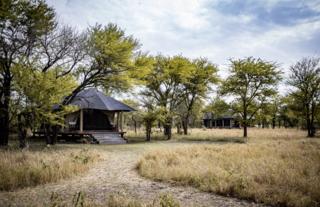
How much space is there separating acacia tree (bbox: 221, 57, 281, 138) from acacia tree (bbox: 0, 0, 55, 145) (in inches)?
949

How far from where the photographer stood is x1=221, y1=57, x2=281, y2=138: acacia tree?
37.4m

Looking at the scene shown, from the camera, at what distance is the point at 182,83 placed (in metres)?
40.2

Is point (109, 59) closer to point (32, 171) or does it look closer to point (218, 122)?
point (32, 171)

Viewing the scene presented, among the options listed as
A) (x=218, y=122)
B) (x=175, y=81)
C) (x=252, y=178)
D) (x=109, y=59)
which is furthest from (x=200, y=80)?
(x=218, y=122)

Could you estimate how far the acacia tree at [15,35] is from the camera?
66.1 feet

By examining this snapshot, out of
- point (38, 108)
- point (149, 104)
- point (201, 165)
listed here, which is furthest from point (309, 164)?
point (149, 104)

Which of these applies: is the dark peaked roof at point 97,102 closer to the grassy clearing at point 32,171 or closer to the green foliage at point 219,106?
the green foliage at point 219,106

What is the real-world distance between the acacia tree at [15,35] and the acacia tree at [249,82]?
2411cm

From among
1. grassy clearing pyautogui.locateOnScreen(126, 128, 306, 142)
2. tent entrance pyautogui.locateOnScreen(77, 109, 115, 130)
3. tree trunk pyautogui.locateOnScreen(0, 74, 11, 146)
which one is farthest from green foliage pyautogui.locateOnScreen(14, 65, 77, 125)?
grassy clearing pyautogui.locateOnScreen(126, 128, 306, 142)

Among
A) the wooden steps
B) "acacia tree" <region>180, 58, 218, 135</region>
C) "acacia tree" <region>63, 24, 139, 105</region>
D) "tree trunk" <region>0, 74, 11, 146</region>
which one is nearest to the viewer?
"tree trunk" <region>0, 74, 11, 146</region>

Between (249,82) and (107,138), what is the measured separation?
762 inches

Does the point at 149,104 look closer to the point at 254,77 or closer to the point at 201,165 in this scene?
the point at 254,77

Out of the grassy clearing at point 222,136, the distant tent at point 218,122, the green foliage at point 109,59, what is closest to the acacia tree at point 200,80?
the grassy clearing at point 222,136

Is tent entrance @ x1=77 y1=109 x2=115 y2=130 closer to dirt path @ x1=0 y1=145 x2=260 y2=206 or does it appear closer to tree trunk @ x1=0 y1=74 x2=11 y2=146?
tree trunk @ x1=0 y1=74 x2=11 y2=146
